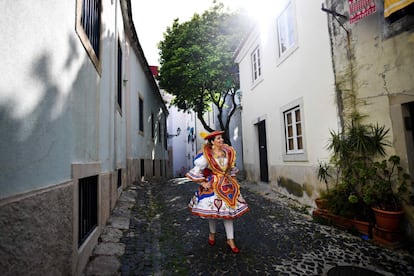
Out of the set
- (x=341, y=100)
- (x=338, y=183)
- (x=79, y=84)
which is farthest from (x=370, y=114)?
(x=79, y=84)

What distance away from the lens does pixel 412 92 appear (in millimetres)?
3553

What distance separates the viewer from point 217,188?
10.9ft

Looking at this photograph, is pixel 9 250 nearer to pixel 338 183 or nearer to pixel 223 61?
pixel 338 183

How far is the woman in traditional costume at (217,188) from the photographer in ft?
10.7

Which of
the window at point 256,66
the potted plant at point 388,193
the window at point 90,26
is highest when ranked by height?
the window at point 256,66

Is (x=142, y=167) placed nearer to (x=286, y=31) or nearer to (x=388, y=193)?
(x=286, y=31)

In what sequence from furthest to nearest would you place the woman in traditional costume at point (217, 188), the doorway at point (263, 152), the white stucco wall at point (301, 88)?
the doorway at point (263, 152) → the white stucco wall at point (301, 88) → the woman in traditional costume at point (217, 188)

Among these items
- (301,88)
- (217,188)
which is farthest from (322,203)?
(301,88)

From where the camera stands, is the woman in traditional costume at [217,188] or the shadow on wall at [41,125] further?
the woman in traditional costume at [217,188]

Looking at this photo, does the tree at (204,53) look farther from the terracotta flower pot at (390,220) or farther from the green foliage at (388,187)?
the terracotta flower pot at (390,220)

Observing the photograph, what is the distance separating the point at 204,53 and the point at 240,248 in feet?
39.0

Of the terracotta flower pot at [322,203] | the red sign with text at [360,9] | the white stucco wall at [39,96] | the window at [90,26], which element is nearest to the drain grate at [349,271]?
the terracotta flower pot at [322,203]

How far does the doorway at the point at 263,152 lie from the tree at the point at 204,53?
4.90 metres

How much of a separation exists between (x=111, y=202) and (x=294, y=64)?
219 inches
